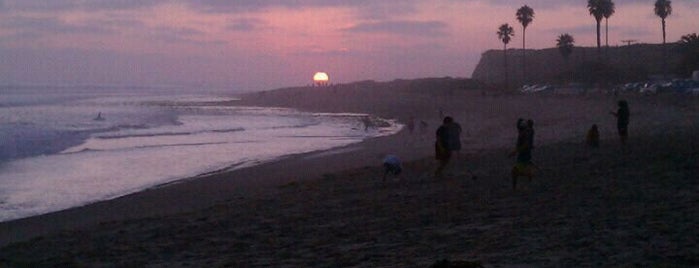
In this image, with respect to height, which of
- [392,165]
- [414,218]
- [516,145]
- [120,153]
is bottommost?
[120,153]

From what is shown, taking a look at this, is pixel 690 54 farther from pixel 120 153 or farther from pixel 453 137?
pixel 453 137

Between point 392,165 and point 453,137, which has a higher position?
point 453,137

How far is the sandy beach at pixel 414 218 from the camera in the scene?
318 inches

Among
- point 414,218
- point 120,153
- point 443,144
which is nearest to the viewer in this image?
point 414,218

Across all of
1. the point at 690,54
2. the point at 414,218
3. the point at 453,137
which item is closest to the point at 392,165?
the point at 453,137

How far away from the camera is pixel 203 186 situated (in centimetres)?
1870

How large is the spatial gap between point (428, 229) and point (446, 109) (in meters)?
48.2

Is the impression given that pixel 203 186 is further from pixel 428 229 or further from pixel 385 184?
pixel 428 229

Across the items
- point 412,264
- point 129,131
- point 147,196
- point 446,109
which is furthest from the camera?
point 446,109

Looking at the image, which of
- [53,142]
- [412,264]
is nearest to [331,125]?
[53,142]

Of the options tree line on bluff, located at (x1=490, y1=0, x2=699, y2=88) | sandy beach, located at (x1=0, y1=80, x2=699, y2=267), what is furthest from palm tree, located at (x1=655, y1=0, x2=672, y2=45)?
sandy beach, located at (x1=0, y1=80, x2=699, y2=267)

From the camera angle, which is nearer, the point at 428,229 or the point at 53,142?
the point at 428,229

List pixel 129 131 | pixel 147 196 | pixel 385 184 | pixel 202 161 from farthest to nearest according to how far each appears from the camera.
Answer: pixel 129 131, pixel 202 161, pixel 147 196, pixel 385 184

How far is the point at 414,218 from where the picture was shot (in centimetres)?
1077
